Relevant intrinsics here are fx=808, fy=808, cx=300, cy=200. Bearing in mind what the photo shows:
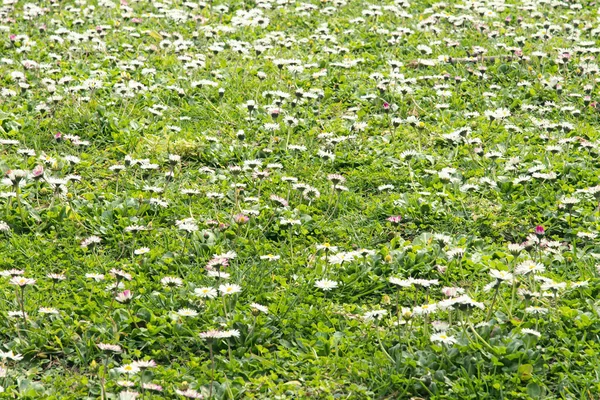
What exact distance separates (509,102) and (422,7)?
2.87 metres

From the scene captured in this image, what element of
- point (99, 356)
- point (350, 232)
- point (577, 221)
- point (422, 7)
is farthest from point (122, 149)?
point (422, 7)

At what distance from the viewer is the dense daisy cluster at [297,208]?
329cm

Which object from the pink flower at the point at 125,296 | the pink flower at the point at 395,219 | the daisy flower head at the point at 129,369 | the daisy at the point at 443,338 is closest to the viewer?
the daisy flower head at the point at 129,369

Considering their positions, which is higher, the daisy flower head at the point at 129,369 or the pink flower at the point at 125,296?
the pink flower at the point at 125,296

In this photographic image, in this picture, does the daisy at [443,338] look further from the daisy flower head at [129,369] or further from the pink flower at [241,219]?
the pink flower at [241,219]

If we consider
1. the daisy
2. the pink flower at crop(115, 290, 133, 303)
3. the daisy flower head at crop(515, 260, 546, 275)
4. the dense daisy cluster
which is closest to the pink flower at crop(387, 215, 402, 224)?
the dense daisy cluster

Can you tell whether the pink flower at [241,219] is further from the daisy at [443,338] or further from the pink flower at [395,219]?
the daisy at [443,338]

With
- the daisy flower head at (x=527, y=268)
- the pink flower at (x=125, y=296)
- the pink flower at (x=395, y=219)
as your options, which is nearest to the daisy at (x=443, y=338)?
the daisy flower head at (x=527, y=268)

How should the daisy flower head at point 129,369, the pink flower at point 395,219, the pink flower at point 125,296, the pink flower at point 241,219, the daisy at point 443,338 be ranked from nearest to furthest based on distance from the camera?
the daisy flower head at point 129,369 → the daisy at point 443,338 → the pink flower at point 125,296 → the pink flower at point 241,219 → the pink flower at point 395,219

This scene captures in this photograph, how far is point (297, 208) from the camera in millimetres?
4547

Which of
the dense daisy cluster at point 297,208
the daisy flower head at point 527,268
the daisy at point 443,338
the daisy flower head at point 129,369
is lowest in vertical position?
the dense daisy cluster at point 297,208

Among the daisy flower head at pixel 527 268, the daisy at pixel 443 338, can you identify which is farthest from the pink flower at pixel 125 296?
the daisy flower head at pixel 527 268

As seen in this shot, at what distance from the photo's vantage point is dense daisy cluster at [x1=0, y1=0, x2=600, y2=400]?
329 cm

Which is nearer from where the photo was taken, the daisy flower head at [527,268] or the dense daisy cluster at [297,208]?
the dense daisy cluster at [297,208]
